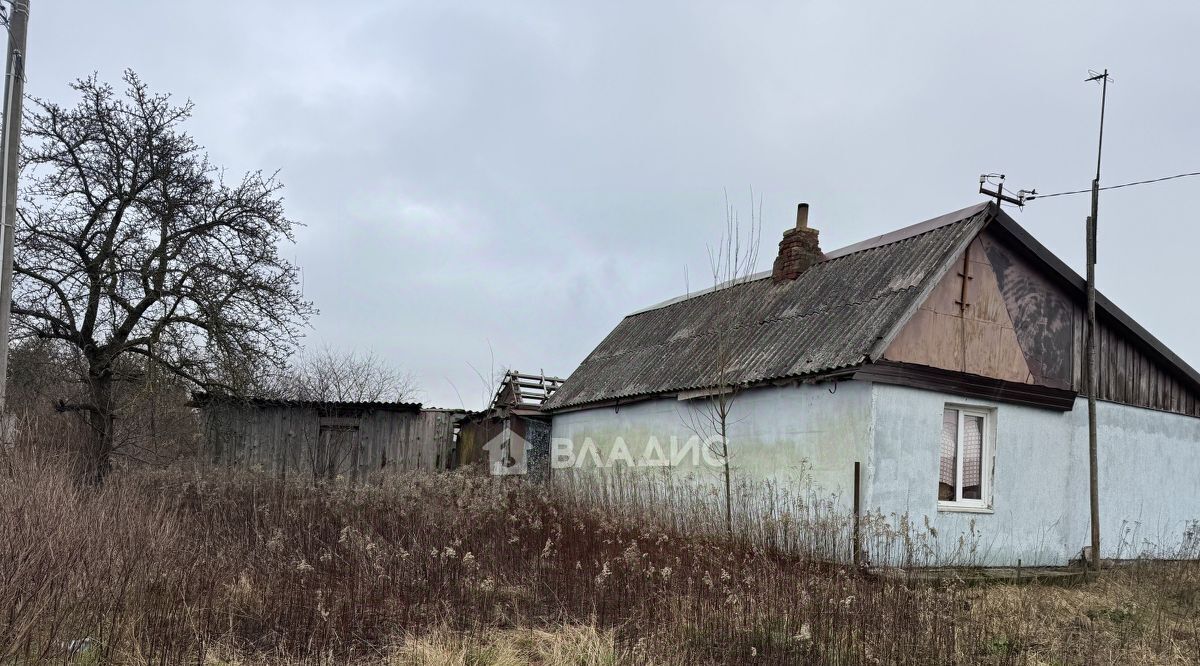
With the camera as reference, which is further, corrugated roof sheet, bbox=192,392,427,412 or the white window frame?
corrugated roof sheet, bbox=192,392,427,412

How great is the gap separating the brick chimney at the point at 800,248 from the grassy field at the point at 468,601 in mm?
6011

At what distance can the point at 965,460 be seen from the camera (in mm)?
11594

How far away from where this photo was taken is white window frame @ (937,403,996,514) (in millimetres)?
11383

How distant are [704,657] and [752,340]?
7986 millimetres

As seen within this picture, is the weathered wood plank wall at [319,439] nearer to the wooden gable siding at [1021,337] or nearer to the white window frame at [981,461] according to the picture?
the white window frame at [981,461]

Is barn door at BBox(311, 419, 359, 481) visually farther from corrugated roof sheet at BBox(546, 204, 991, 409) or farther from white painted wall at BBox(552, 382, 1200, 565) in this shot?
white painted wall at BBox(552, 382, 1200, 565)

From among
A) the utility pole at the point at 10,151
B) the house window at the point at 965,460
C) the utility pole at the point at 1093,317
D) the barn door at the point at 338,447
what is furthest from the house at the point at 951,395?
the utility pole at the point at 10,151

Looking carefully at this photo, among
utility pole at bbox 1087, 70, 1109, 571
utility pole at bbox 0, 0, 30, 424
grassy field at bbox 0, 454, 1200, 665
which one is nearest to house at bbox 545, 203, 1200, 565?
utility pole at bbox 1087, 70, 1109, 571

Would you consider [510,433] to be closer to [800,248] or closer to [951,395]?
[800,248]

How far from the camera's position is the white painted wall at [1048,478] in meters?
10.7

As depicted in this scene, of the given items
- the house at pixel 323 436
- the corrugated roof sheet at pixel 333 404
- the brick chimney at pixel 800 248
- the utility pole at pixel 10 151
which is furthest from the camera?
the house at pixel 323 436

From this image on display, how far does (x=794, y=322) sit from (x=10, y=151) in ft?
32.6

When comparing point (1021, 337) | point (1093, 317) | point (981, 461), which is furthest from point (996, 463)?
point (1093, 317)

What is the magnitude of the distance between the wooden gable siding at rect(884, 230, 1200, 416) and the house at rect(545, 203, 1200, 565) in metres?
0.03
